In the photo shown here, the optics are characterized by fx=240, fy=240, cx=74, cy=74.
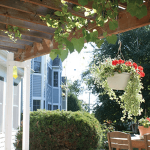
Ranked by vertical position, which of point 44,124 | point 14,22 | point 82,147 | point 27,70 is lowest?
point 82,147

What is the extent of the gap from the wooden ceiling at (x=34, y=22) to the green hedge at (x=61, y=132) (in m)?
2.08

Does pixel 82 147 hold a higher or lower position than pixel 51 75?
lower

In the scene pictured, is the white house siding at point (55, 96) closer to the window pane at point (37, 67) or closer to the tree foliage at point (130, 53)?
the window pane at point (37, 67)

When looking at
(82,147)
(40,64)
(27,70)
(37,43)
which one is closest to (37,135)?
(82,147)

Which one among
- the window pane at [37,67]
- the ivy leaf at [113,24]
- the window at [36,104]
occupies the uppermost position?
the window pane at [37,67]

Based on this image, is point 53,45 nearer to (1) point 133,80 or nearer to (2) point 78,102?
(1) point 133,80

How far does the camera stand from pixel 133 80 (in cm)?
360

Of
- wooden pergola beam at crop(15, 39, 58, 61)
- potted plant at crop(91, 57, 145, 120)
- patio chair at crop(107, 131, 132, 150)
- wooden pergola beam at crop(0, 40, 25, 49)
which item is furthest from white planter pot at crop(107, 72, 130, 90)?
wooden pergola beam at crop(0, 40, 25, 49)

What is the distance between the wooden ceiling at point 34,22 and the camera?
243 centimetres

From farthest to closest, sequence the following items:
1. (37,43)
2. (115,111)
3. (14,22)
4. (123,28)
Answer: (115,111)
(37,43)
(14,22)
(123,28)

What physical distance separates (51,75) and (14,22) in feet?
47.9

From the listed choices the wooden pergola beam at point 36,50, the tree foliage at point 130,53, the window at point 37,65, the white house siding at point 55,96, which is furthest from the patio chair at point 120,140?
the white house siding at point 55,96

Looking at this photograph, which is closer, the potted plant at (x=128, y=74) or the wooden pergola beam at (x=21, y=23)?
the wooden pergola beam at (x=21, y=23)

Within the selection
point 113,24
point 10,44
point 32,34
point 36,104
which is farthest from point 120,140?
point 36,104
